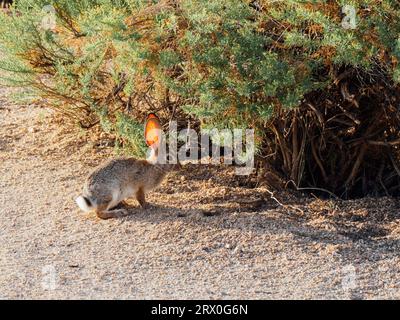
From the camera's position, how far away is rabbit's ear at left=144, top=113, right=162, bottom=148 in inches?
271

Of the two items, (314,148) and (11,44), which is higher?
(11,44)

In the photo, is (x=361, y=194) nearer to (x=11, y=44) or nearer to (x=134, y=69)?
(x=134, y=69)

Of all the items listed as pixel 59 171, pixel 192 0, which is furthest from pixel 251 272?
pixel 59 171

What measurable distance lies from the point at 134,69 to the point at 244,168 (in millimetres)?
1569

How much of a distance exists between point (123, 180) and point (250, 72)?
Result: 4.93ft

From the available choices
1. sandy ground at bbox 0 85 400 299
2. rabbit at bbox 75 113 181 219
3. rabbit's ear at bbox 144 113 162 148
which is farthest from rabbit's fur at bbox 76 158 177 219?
rabbit's ear at bbox 144 113 162 148

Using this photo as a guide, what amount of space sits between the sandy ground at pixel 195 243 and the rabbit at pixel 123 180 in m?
0.12

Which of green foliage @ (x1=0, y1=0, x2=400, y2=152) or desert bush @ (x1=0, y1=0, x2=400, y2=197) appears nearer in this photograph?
green foliage @ (x1=0, y1=0, x2=400, y2=152)

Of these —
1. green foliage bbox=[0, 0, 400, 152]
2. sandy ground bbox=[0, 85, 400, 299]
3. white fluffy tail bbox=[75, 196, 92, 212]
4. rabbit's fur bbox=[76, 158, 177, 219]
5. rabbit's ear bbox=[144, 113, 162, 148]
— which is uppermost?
green foliage bbox=[0, 0, 400, 152]

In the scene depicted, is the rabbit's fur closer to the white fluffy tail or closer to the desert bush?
the white fluffy tail

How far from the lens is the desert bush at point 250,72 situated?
5.92 m

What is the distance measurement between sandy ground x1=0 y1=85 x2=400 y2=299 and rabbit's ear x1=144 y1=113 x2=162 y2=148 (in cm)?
51

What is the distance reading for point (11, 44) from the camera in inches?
309

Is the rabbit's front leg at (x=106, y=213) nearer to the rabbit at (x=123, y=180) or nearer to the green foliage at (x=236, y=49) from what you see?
the rabbit at (x=123, y=180)
